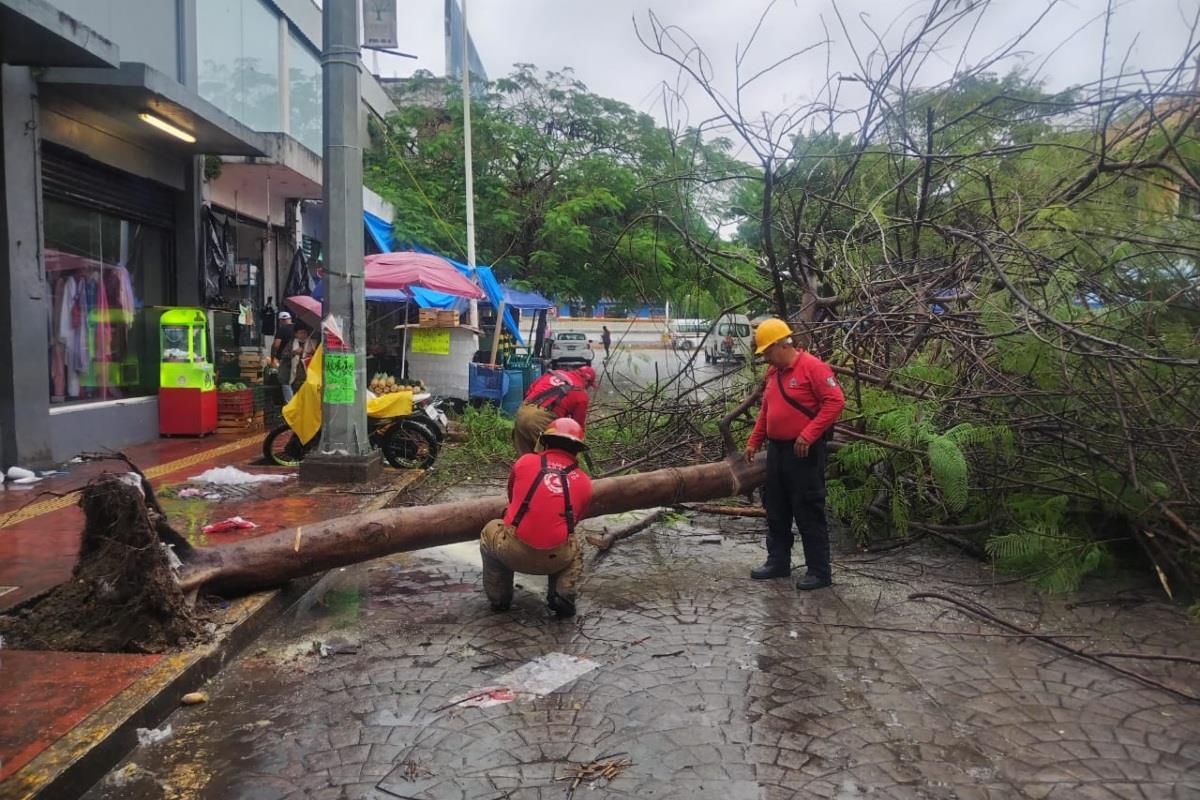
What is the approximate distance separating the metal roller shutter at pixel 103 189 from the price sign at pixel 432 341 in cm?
424

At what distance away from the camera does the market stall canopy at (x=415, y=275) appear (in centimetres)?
1216

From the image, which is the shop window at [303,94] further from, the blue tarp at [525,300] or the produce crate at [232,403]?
the produce crate at [232,403]

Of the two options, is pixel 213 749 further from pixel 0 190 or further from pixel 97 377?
pixel 97 377

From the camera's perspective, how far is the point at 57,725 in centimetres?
335

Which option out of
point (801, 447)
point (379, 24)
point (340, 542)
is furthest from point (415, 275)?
point (801, 447)

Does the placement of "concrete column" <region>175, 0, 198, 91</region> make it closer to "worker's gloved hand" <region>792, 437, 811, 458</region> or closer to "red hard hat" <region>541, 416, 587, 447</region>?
"red hard hat" <region>541, 416, 587, 447</region>

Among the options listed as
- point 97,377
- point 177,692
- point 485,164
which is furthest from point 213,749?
point 485,164

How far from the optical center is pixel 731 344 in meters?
8.67

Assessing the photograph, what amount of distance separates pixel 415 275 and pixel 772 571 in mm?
7969

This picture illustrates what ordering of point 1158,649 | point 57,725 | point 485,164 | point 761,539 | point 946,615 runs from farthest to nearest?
point 485,164 < point 761,539 < point 946,615 < point 1158,649 < point 57,725

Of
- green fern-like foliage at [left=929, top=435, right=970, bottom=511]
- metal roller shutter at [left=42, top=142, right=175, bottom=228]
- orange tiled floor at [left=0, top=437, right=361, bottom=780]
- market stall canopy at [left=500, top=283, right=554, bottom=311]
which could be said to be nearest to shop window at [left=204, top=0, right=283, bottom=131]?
metal roller shutter at [left=42, top=142, right=175, bottom=228]

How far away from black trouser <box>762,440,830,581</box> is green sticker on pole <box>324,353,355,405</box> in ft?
15.0

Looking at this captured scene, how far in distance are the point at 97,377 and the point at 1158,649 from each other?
36.8ft

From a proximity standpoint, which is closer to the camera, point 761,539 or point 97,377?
point 761,539
